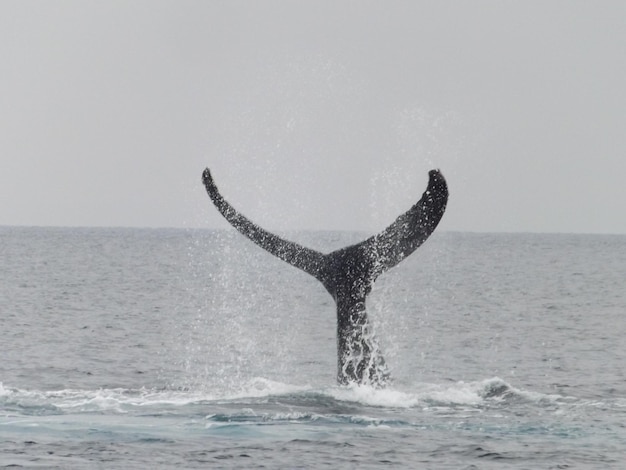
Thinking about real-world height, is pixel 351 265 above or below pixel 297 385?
above

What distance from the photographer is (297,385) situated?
79.4ft

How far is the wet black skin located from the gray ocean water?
869 mm

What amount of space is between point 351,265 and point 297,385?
538cm

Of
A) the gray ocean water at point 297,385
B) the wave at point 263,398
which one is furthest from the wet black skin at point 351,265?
the gray ocean water at point 297,385

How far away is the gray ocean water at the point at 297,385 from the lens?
57.3 ft

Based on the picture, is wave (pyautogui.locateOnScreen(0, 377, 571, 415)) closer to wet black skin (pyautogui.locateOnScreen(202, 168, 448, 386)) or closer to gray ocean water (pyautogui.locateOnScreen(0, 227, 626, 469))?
gray ocean water (pyautogui.locateOnScreen(0, 227, 626, 469))

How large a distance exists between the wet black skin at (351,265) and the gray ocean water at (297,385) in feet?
2.85

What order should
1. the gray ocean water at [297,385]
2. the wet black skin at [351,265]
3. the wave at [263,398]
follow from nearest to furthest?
the gray ocean water at [297,385], the wet black skin at [351,265], the wave at [263,398]

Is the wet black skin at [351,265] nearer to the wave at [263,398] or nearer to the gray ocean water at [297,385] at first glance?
the wave at [263,398]

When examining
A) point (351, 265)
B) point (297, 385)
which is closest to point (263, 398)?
point (351, 265)

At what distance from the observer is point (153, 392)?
22828 mm

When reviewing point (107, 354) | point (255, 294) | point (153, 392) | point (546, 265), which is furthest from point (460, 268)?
point (153, 392)

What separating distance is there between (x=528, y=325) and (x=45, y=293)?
26344 mm

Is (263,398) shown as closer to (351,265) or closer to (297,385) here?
(351,265)
